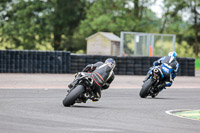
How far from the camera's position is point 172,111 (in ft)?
38.5

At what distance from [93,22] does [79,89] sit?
52.5 metres

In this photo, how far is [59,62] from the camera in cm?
2569

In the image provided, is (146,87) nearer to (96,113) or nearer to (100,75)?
(100,75)

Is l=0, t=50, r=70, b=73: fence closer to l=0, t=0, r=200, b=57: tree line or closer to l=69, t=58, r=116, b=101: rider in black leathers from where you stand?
l=69, t=58, r=116, b=101: rider in black leathers

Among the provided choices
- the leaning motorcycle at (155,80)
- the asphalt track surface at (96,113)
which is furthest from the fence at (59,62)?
the leaning motorcycle at (155,80)

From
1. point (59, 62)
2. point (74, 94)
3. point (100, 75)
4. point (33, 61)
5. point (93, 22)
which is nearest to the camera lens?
point (74, 94)

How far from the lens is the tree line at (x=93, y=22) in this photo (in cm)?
6366

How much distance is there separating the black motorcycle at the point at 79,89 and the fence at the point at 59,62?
13583 millimetres

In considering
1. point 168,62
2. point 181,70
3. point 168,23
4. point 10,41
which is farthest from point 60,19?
point 168,62

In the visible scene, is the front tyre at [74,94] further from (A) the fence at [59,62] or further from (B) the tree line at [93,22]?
(B) the tree line at [93,22]

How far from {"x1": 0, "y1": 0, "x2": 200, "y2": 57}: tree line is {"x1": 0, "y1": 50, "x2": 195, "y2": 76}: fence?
36493 mm

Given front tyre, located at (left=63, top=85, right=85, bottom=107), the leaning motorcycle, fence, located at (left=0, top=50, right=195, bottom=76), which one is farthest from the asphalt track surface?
fence, located at (left=0, top=50, right=195, bottom=76)

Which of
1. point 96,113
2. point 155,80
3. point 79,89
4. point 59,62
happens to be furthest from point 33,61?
point 96,113

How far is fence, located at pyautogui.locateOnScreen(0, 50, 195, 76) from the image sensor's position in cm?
2503
